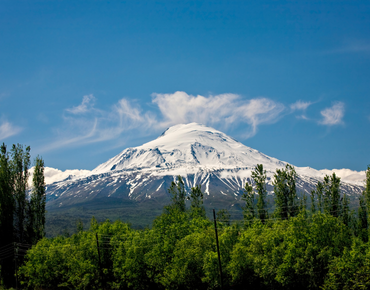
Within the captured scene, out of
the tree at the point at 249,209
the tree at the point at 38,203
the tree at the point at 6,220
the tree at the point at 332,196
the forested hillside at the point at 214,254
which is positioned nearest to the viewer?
the forested hillside at the point at 214,254

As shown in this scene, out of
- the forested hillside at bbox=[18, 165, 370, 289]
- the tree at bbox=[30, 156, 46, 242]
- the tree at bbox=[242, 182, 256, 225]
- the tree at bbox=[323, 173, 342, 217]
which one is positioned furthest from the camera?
the tree at bbox=[323, 173, 342, 217]

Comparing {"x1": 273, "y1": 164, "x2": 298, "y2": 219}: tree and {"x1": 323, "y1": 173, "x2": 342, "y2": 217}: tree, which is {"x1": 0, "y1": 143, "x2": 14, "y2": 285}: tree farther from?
{"x1": 323, "y1": 173, "x2": 342, "y2": 217}: tree

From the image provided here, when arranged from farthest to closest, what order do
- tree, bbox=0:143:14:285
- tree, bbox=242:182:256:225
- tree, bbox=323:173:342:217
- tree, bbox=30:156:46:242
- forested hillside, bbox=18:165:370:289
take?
tree, bbox=323:173:342:217, tree, bbox=242:182:256:225, tree, bbox=30:156:46:242, tree, bbox=0:143:14:285, forested hillside, bbox=18:165:370:289

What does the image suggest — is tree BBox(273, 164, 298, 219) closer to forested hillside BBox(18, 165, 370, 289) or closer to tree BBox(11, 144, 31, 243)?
forested hillside BBox(18, 165, 370, 289)

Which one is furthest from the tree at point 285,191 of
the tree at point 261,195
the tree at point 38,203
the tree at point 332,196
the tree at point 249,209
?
the tree at point 38,203

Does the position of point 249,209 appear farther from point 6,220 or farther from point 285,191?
point 6,220

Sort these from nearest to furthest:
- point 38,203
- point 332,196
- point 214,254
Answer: point 214,254
point 38,203
point 332,196

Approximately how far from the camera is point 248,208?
7338cm

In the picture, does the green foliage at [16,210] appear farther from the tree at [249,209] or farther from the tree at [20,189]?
the tree at [249,209]

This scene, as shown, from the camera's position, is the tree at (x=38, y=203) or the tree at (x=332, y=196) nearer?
the tree at (x=38, y=203)

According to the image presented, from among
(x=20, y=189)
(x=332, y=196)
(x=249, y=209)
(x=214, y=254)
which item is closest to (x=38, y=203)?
(x=20, y=189)

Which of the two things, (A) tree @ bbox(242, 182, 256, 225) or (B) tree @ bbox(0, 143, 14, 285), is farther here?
(A) tree @ bbox(242, 182, 256, 225)

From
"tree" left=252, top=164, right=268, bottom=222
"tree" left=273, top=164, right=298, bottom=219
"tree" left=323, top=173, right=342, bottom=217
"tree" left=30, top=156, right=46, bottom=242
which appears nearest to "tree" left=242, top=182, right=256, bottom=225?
"tree" left=252, top=164, right=268, bottom=222

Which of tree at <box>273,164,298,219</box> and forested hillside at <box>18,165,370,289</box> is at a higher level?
tree at <box>273,164,298,219</box>
